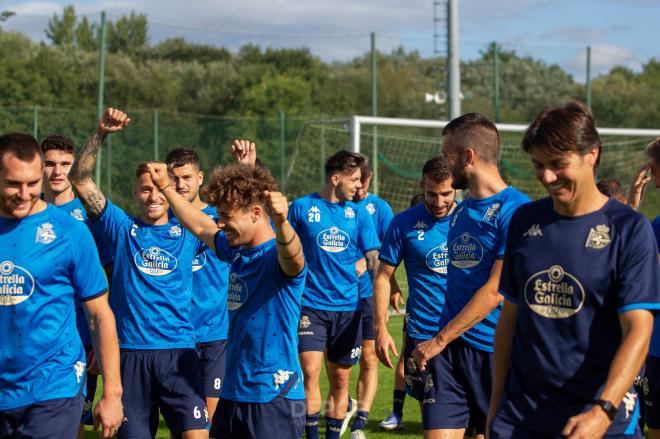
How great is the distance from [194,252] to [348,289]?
2514 mm

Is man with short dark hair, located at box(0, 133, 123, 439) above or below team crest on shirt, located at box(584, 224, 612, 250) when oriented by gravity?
below

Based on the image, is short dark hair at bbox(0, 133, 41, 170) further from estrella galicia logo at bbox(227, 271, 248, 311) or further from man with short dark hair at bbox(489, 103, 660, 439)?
man with short dark hair at bbox(489, 103, 660, 439)

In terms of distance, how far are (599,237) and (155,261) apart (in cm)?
340

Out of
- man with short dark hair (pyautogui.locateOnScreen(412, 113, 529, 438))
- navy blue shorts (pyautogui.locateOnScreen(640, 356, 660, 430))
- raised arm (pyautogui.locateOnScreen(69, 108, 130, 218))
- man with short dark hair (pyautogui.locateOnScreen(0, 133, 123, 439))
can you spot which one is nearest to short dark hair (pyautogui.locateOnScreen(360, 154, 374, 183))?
raised arm (pyautogui.locateOnScreen(69, 108, 130, 218))

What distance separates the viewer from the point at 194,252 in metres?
6.69

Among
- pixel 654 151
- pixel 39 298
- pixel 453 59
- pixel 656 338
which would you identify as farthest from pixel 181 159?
pixel 453 59

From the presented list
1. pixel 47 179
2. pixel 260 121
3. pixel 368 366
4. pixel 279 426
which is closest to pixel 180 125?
pixel 260 121

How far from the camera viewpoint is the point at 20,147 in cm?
458

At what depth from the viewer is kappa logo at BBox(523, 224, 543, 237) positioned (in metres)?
4.04

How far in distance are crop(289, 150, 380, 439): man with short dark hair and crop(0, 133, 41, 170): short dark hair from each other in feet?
14.0

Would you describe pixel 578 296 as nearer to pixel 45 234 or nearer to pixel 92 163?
pixel 45 234

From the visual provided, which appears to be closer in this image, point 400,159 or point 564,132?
point 564,132

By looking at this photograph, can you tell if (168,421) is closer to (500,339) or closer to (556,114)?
(500,339)

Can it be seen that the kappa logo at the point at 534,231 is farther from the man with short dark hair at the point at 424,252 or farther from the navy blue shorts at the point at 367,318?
the navy blue shorts at the point at 367,318
